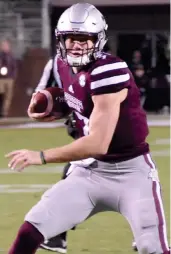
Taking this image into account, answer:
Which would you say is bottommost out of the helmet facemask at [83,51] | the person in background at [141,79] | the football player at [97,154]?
the person in background at [141,79]

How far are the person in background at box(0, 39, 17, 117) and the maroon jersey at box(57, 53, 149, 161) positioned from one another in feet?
42.7

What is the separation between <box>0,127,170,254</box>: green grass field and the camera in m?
6.38

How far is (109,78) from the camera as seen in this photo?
168 inches

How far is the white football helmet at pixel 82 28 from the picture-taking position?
435 cm

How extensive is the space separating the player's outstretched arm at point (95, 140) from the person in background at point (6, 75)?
1335 centimetres

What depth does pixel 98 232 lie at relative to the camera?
6805 mm

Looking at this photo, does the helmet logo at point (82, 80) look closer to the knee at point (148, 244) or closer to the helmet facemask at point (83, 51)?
the helmet facemask at point (83, 51)

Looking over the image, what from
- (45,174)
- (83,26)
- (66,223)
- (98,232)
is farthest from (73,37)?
(45,174)

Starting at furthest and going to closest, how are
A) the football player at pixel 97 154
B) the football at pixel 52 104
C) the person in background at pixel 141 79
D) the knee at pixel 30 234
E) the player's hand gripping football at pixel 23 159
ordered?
the person in background at pixel 141 79
the football at pixel 52 104
the knee at pixel 30 234
the football player at pixel 97 154
the player's hand gripping football at pixel 23 159

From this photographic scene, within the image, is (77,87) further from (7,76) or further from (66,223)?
(7,76)

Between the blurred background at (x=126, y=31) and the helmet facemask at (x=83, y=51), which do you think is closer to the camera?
the helmet facemask at (x=83, y=51)

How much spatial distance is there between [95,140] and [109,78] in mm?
309

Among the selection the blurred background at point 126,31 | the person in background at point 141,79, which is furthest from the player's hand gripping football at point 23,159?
the blurred background at point 126,31

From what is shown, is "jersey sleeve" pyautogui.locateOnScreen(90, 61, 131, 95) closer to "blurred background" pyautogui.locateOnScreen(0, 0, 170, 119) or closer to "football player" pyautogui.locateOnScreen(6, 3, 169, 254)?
"football player" pyautogui.locateOnScreen(6, 3, 169, 254)
